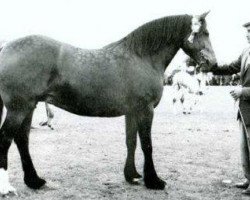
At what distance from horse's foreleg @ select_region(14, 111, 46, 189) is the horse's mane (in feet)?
6.15

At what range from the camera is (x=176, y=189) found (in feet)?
22.7

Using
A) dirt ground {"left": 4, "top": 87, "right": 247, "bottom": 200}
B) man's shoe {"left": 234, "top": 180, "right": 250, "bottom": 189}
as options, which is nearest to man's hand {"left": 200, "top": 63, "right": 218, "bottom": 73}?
dirt ground {"left": 4, "top": 87, "right": 247, "bottom": 200}

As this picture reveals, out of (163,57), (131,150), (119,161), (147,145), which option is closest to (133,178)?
(131,150)

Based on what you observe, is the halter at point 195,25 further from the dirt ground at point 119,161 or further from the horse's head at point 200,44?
the dirt ground at point 119,161

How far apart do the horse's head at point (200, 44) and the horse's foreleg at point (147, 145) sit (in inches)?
45.5

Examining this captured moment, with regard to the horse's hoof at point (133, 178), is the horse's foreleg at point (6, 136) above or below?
above

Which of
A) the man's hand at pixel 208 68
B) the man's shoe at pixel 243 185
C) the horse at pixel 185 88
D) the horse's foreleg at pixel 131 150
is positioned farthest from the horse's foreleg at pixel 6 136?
the horse at pixel 185 88

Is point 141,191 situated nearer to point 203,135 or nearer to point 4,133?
point 4,133

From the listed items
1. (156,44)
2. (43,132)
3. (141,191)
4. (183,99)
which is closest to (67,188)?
(141,191)

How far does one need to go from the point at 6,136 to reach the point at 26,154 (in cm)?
63

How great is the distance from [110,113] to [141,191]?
125cm

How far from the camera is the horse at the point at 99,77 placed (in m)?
6.24

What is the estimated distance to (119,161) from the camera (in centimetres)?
901

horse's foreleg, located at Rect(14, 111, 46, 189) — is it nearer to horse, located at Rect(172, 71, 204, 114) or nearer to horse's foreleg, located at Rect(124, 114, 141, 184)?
horse's foreleg, located at Rect(124, 114, 141, 184)
